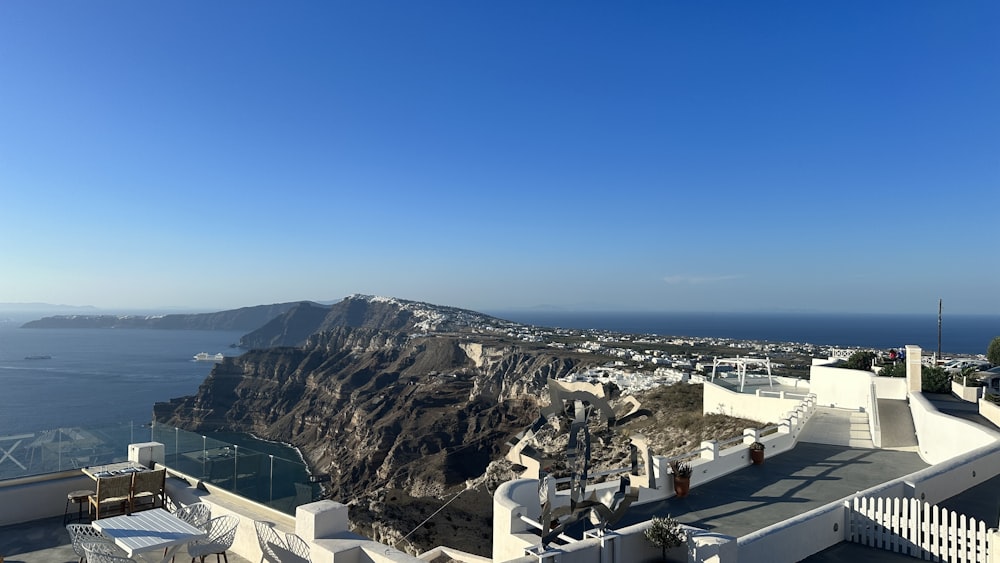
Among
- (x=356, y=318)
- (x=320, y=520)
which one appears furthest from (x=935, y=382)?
(x=356, y=318)

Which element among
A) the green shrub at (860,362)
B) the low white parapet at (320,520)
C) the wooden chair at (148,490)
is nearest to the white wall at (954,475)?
the low white parapet at (320,520)

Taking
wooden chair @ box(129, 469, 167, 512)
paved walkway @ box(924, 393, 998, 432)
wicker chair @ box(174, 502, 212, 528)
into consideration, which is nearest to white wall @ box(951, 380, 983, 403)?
paved walkway @ box(924, 393, 998, 432)

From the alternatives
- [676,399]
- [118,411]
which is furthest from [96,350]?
[676,399]

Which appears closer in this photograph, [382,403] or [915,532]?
[915,532]

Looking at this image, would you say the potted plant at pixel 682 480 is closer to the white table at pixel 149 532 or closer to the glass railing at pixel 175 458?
the glass railing at pixel 175 458

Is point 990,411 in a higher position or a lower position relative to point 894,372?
lower

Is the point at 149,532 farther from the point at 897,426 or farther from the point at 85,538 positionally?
the point at 897,426
